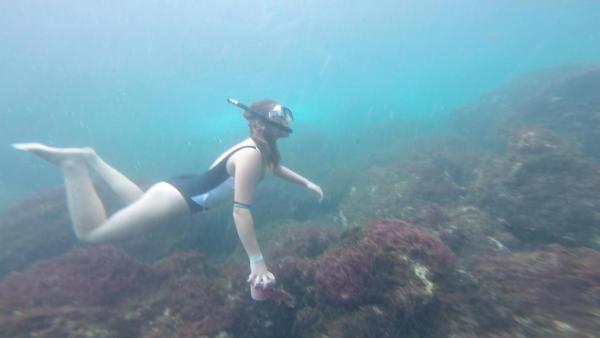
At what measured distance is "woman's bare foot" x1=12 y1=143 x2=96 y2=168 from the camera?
21.1 ft

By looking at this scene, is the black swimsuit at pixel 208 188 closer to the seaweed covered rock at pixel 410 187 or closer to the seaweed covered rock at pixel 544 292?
the seaweed covered rock at pixel 544 292

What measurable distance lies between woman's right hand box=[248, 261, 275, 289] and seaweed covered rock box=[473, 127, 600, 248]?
23.4 ft

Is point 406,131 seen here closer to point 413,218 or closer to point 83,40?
point 413,218

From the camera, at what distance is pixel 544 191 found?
8906mm

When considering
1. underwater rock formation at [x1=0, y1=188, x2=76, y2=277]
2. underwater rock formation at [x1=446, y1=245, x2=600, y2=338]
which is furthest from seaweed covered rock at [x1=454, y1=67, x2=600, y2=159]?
underwater rock formation at [x1=0, y1=188, x2=76, y2=277]

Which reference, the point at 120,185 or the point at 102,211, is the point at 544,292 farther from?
the point at 120,185

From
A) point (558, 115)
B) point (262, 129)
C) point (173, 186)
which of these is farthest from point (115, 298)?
point (558, 115)

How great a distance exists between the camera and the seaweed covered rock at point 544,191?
8094mm

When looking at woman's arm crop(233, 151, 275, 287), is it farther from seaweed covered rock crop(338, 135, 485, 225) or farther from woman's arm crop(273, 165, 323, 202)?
seaweed covered rock crop(338, 135, 485, 225)

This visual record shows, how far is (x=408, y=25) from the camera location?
7256 cm

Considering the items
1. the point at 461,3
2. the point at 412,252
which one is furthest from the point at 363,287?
the point at 461,3

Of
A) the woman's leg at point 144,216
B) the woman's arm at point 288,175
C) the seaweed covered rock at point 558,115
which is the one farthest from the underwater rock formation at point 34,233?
the seaweed covered rock at point 558,115

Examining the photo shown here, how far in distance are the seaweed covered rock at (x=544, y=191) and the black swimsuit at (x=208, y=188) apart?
7.33m

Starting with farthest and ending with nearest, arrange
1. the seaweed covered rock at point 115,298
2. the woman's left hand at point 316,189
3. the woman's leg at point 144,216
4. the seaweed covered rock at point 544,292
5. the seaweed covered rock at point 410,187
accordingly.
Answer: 1. the seaweed covered rock at point 410,187
2. the woman's left hand at point 316,189
3. the woman's leg at point 144,216
4. the seaweed covered rock at point 115,298
5. the seaweed covered rock at point 544,292
